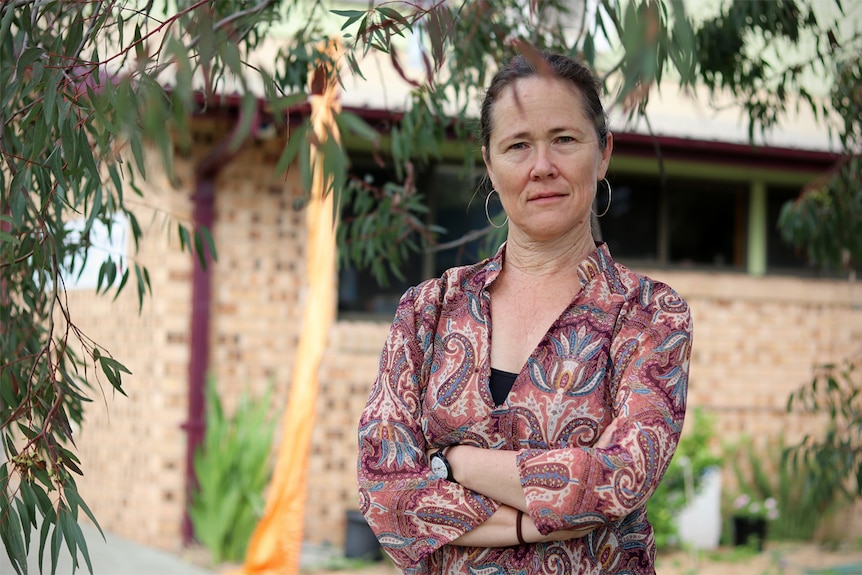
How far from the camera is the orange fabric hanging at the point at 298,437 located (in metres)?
7.82

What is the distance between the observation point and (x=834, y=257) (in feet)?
20.7

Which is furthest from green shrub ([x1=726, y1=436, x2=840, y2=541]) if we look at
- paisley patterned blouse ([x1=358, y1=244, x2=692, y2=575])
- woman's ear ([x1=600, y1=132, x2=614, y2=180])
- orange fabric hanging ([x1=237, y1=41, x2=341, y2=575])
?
paisley patterned blouse ([x1=358, y1=244, x2=692, y2=575])

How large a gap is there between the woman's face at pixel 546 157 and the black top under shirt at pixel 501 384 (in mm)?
312

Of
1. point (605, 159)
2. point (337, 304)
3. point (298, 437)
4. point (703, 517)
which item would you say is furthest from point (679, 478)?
point (605, 159)

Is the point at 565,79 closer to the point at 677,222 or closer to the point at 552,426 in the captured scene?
the point at 552,426

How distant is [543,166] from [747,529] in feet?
27.8

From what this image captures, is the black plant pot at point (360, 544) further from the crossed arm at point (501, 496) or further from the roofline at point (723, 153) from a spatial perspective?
the crossed arm at point (501, 496)

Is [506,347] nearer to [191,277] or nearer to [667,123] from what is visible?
[191,277]

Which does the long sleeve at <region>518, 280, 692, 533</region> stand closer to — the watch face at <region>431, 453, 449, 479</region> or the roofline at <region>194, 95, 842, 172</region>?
the watch face at <region>431, 453, 449, 479</region>

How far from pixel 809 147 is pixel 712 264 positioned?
142 centimetres

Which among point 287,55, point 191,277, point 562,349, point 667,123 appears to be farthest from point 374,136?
point 667,123

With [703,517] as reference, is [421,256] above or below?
above

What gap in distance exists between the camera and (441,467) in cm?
235

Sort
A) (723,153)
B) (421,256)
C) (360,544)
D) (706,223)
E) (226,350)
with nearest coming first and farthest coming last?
(360,544) → (226,350) → (421,256) → (723,153) → (706,223)
